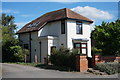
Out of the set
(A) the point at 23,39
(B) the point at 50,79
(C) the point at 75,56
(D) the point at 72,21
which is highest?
(D) the point at 72,21

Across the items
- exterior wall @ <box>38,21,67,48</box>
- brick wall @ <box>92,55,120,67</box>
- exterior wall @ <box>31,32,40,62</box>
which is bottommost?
brick wall @ <box>92,55,120,67</box>

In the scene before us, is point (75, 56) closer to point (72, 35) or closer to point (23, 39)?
point (72, 35)

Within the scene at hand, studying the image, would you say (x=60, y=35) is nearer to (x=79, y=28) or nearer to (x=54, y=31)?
(x=54, y=31)

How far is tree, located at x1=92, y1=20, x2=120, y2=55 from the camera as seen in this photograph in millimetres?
18859

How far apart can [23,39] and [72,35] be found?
8306 millimetres

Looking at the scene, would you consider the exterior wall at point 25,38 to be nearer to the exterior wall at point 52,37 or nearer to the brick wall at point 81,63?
the exterior wall at point 52,37

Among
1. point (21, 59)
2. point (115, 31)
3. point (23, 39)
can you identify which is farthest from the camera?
point (23, 39)

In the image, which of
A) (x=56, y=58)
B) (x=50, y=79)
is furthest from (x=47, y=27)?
(x=50, y=79)

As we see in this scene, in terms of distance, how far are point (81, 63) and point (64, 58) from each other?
2.17 meters

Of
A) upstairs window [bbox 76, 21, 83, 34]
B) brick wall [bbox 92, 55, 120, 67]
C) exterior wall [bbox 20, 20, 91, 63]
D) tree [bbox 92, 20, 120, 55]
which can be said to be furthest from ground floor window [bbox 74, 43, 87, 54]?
brick wall [bbox 92, 55, 120, 67]

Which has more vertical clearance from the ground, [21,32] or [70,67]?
[21,32]

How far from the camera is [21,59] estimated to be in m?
23.2

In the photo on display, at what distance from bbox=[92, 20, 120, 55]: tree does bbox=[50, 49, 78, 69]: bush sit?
4.60m

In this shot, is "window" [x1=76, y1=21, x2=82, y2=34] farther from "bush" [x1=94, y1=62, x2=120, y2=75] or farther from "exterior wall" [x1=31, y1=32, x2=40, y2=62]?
"bush" [x1=94, y1=62, x2=120, y2=75]
